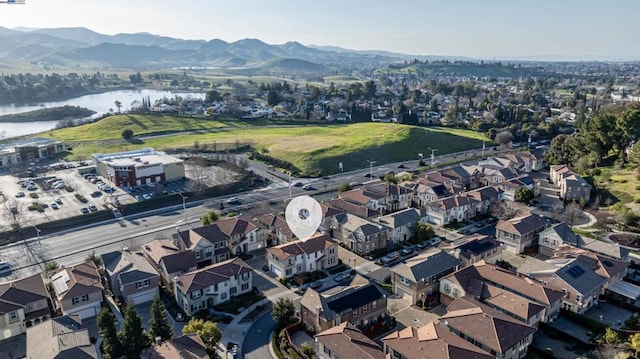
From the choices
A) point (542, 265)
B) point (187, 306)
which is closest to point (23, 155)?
point (187, 306)

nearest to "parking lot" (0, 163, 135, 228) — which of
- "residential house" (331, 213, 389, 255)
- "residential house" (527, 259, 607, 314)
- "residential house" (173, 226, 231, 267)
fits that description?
"residential house" (173, 226, 231, 267)

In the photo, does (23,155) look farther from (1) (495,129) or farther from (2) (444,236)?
(1) (495,129)

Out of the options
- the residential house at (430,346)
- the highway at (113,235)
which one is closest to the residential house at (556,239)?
the residential house at (430,346)

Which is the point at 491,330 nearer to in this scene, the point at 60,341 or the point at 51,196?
the point at 60,341

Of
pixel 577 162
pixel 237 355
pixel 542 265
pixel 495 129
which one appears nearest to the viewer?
pixel 237 355

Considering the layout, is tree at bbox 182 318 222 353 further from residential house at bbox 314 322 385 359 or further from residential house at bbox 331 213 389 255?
residential house at bbox 331 213 389 255

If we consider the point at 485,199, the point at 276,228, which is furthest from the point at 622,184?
the point at 276,228
